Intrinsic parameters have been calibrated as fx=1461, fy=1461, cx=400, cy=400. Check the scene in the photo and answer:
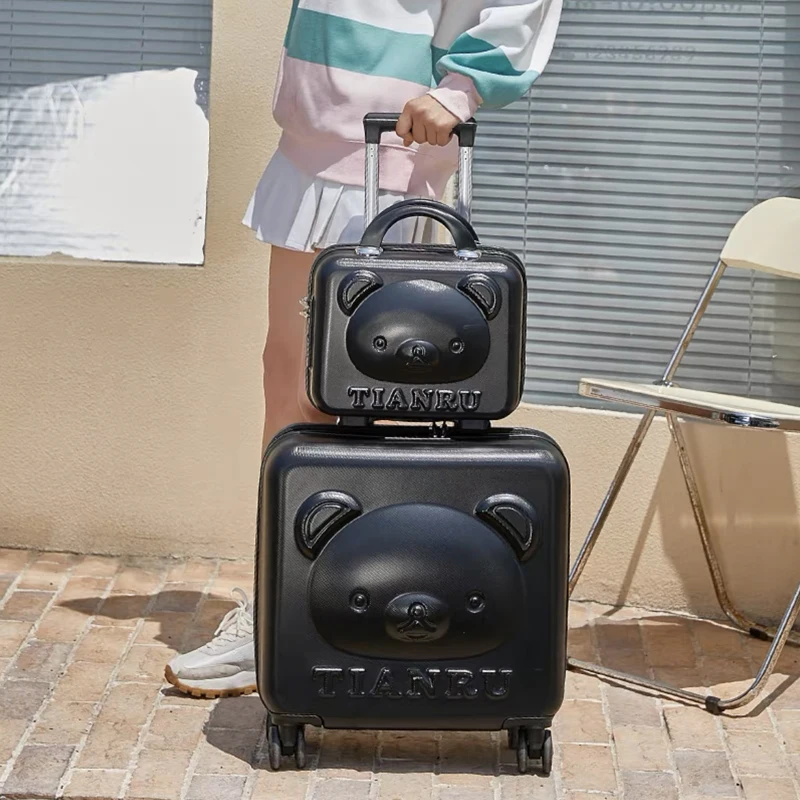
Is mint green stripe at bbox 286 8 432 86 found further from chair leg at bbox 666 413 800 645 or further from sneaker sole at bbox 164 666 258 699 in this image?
sneaker sole at bbox 164 666 258 699

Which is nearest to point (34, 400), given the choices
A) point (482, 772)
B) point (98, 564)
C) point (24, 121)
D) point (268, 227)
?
point (98, 564)

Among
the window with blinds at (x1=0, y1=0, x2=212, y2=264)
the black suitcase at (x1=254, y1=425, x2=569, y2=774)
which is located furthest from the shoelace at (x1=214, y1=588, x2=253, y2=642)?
the window with blinds at (x1=0, y1=0, x2=212, y2=264)

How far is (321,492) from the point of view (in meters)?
2.34

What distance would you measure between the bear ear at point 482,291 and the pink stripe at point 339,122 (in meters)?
0.38

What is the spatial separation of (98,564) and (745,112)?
1.96 metres

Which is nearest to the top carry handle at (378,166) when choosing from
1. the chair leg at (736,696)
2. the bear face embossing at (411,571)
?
the bear face embossing at (411,571)

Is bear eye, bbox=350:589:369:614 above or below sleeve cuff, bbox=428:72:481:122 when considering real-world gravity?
below

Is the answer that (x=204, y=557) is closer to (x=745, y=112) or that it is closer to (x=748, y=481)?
(x=748, y=481)

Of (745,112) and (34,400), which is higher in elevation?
(745,112)

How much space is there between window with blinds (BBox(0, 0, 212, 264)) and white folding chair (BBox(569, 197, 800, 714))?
122 centimetres

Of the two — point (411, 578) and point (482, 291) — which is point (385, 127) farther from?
point (411, 578)

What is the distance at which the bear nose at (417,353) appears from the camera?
7.75ft

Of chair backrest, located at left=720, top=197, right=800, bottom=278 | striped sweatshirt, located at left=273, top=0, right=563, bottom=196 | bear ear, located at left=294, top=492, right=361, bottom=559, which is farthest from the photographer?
chair backrest, located at left=720, top=197, right=800, bottom=278

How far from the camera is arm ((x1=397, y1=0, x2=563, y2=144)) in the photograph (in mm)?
2488
